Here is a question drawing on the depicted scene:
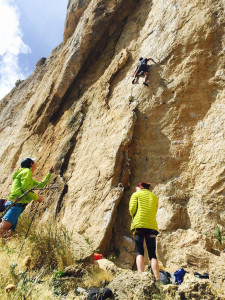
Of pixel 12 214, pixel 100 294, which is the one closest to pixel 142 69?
pixel 12 214

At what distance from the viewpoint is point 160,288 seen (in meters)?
3.41

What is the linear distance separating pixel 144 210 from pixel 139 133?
3306 mm

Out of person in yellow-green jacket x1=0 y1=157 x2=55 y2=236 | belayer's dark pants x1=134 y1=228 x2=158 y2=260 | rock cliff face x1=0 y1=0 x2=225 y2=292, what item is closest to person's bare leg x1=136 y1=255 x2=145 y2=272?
belayer's dark pants x1=134 y1=228 x2=158 y2=260

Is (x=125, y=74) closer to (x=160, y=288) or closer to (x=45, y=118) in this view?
(x=45, y=118)

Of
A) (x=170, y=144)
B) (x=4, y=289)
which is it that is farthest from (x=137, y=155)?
(x=4, y=289)

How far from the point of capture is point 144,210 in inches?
191

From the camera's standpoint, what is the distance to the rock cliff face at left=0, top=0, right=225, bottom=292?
6.36 metres

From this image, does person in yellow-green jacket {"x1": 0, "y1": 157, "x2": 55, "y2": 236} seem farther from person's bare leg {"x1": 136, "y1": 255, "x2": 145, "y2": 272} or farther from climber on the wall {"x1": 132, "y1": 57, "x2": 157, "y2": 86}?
climber on the wall {"x1": 132, "y1": 57, "x2": 157, "y2": 86}

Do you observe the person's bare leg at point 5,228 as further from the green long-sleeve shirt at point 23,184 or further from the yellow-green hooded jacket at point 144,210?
the yellow-green hooded jacket at point 144,210

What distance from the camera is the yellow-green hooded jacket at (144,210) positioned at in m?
4.75

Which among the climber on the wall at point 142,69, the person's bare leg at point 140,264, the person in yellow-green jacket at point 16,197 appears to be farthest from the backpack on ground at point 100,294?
the climber on the wall at point 142,69

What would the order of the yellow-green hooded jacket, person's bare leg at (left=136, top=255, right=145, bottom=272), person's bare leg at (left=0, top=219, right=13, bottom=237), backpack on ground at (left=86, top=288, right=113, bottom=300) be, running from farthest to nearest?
person's bare leg at (left=0, top=219, right=13, bottom=237) < the yellow-green hooded jacket < person's bare leg at (left=136, top=255, right=145, bottom=272) < backpack on ground at (left=86, top=288, right=113, bottom=300)

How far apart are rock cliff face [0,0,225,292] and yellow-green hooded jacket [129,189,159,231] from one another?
987mm

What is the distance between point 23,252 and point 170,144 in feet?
15.1
